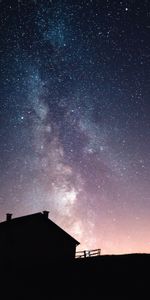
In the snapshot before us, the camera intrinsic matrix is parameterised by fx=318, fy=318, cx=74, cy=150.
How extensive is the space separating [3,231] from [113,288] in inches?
764

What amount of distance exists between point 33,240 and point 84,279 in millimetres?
17526

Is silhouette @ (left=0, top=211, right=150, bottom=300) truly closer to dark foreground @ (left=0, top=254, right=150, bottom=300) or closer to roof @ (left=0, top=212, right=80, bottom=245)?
dark foreground @ (left=0, top=254, right=150, bottom=300)

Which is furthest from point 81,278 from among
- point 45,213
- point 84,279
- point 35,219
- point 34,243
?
point 45,213

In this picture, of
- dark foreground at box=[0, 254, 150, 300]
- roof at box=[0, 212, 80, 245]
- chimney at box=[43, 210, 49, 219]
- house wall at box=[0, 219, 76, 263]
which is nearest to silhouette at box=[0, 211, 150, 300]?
dark foreground at box=[0, 254, 150, 300]

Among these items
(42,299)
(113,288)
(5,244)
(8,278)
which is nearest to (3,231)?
(5,244)

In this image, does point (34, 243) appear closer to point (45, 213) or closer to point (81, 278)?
point (45, 213)

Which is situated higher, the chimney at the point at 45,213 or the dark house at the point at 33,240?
the chimney at the point at 45,213

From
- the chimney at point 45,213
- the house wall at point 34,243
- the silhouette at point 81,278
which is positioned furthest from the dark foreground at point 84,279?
the chimney at point 45,213

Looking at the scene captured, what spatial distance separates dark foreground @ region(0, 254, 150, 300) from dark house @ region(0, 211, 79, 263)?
1148 centimetres

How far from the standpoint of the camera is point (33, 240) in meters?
29.8

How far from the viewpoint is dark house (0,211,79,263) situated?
28.5 metres

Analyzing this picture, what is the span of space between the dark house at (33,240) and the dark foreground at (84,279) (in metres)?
11.5

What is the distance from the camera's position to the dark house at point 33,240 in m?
28.5

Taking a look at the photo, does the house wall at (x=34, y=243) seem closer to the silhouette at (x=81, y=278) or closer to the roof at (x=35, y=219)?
the roof at (x=35, y=219)
